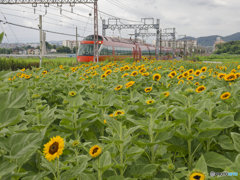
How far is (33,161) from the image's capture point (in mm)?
1361

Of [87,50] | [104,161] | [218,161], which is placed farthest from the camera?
[87,50]

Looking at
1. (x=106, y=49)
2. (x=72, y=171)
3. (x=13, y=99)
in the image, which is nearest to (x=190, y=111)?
(x=72, y=171)

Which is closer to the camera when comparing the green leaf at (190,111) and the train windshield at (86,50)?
the green leaf at (190,111)

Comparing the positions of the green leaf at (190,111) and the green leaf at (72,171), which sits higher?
the green leaf at (190,111)

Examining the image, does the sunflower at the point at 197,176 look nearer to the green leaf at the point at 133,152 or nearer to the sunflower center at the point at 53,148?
the green leaf at the point at 133,152

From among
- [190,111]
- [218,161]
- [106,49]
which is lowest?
[218,161]

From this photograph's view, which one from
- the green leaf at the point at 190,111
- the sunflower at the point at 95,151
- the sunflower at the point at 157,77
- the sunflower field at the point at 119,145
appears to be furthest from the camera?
the sunflower at the point at 157,77

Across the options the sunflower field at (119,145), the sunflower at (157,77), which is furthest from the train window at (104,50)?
the sunflower field at (119,145)

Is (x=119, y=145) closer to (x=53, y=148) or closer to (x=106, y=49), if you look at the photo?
(x=53, y=148)

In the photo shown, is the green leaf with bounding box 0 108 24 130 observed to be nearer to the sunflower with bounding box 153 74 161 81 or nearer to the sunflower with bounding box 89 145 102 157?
the sunflower with bounding box 89 145 102 157

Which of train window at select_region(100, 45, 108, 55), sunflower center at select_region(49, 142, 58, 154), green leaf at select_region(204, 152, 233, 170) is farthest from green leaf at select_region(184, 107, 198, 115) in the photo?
train window at select_region(100, 45, 108, 55)

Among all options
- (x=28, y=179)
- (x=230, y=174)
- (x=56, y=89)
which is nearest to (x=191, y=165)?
(x=230, y=174)

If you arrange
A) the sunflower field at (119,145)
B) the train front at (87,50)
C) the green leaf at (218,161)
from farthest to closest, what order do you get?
the train front at (87,50) < the green leaf at (218,161) < the sunflower field at (119,145)

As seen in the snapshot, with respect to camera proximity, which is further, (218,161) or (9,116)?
(218,161)
